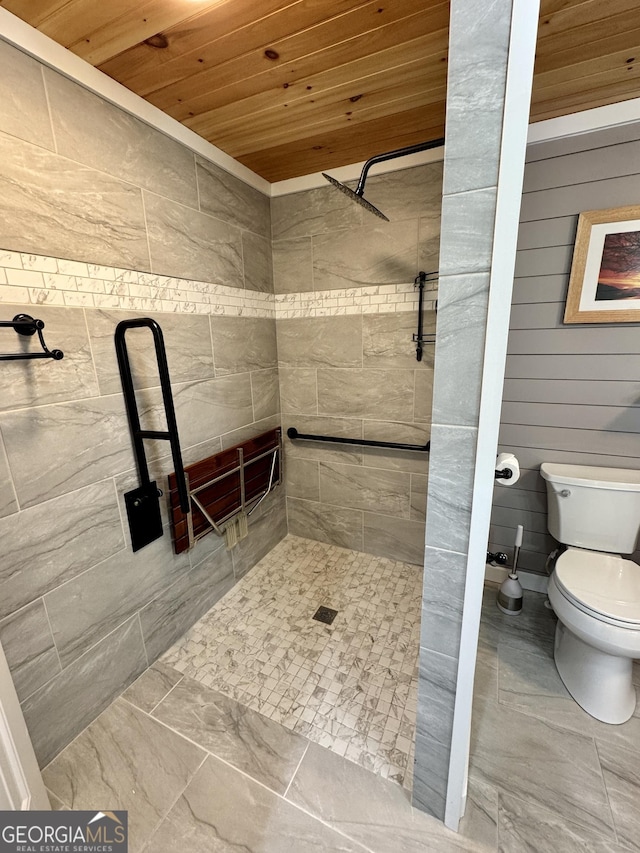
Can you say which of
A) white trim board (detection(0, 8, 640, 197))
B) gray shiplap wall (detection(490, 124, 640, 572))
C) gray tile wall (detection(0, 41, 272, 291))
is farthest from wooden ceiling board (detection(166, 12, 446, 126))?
gray shiplap wall (detection(490, 124, 640, 572))

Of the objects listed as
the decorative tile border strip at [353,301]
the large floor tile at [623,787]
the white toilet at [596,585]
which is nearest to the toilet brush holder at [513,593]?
the white toilet at [596,585]

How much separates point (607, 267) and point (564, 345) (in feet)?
1.13

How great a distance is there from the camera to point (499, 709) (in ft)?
4.41

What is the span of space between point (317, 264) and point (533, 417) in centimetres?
144

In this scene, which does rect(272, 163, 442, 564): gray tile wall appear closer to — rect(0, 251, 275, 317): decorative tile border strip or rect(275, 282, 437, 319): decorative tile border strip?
rect(275, 282, 437, 319): decorative tile border strip

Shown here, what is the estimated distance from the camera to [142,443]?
139 cm

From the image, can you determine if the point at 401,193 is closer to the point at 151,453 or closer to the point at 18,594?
the point at 151,453

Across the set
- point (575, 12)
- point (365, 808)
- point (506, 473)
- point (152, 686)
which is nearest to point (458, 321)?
point (506, 473)

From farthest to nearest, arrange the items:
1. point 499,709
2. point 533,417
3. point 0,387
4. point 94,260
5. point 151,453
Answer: point 533,417
point 151,453
point 499,709
point 94,260
point 0,387

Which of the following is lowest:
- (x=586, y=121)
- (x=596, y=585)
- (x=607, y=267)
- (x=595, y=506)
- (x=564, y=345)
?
(x=596, y=585)

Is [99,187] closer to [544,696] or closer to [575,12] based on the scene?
[575,12]

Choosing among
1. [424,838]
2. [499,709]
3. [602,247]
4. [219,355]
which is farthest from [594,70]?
[424,838]

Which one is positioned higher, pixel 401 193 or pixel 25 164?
pixel 401 193

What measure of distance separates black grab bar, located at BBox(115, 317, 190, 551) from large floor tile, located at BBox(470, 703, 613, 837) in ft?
4.57
